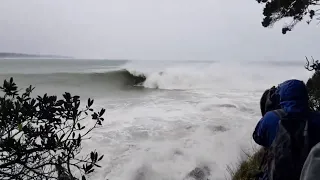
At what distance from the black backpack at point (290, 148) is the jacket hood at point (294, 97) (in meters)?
0.05

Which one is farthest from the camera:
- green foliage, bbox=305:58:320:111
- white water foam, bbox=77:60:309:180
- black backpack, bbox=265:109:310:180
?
green foliage, bbox=305:58:320:111

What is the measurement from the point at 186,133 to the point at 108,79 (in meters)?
24.2

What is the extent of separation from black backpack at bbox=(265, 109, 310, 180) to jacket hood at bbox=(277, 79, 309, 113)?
0.17 feet

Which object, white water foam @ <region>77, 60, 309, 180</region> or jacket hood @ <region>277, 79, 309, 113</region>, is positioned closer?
jacket hood @ <region>277, 79, 309, 113</region>

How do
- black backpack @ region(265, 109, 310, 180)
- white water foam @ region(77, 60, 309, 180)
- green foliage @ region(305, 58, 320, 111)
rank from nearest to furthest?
1. black backpack @ region(265, 109, 310, 180)
2. white water foam @ region(77, 60, 309, 180)
3. green foliage @ region(305, 58, 320, 111)

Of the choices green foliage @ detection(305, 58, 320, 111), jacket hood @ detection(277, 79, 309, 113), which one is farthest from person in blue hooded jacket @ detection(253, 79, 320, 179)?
green foliage @ detection(305, 58, 320, 111)

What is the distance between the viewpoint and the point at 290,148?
6.57 feet

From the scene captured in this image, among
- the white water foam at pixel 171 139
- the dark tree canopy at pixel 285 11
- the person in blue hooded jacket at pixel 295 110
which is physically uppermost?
the dark tree canopy at pixel 285 11

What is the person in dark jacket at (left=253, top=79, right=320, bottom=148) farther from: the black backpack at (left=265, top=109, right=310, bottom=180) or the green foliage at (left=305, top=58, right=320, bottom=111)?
the green foliage at (left=305, top=58, right=320, bottom=111)

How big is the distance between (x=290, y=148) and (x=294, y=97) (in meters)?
0.33

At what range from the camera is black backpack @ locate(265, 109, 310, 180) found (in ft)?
6.56

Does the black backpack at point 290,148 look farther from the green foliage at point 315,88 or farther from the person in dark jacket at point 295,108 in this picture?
the green foliage at point 315,88

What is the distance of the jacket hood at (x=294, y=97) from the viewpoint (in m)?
2.05

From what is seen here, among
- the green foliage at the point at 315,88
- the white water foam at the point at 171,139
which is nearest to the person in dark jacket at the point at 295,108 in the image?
the white water foam at the point at 171,139
